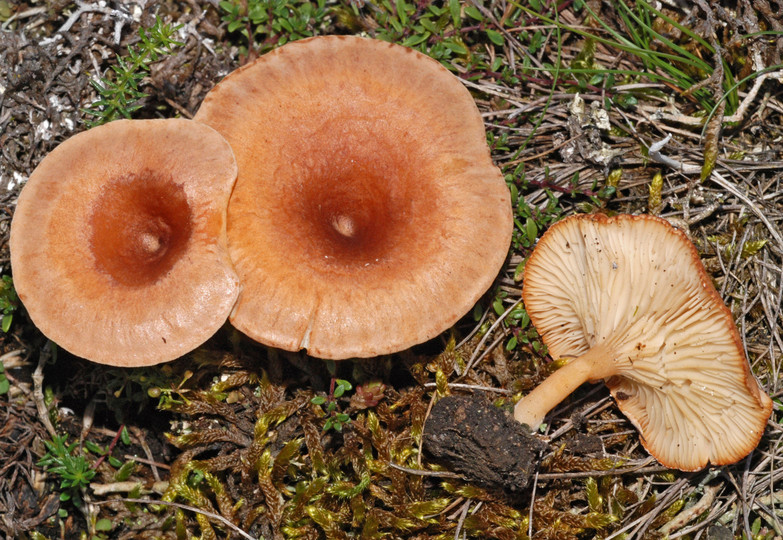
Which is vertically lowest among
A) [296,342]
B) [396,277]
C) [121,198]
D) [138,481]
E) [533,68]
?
[138,481]

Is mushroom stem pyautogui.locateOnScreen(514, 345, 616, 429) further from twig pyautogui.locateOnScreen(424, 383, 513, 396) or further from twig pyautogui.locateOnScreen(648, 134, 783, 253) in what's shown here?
twig pyautogui.locateOnScreen(648, 134, 783, 253)

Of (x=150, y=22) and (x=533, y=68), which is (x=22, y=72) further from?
(x=533, y=68)

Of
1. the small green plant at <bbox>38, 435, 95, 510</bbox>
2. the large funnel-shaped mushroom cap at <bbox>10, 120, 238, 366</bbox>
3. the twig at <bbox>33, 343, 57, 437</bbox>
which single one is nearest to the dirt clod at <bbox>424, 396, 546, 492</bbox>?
the large funnel-shaped mushroom cap at <bbox>10, 120, 238, 366</bbox>

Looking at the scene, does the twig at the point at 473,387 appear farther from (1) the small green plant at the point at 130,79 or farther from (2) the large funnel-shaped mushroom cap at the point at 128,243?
(1) the small green plant at the point at 130,79

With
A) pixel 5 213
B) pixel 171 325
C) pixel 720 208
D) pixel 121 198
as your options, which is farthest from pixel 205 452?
pixel 720 208

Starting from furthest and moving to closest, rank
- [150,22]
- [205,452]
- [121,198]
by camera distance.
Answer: [150,22], [205,452], [121,198]

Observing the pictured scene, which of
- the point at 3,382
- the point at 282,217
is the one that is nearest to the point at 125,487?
the point at 3,382
